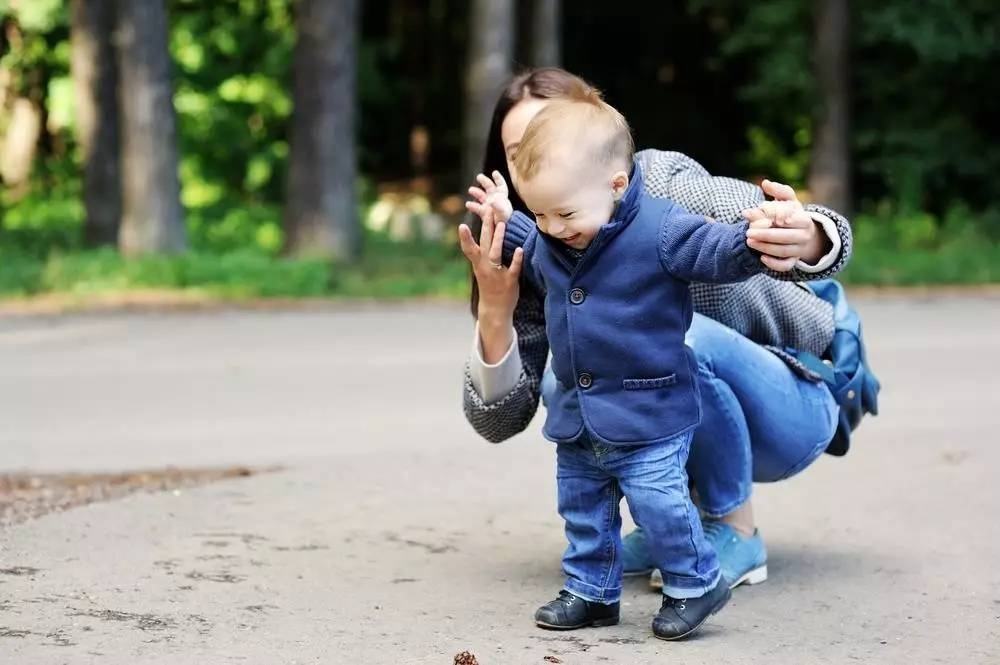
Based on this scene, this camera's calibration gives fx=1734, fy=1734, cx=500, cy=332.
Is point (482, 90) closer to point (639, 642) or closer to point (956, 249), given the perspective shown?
point (956, 249)

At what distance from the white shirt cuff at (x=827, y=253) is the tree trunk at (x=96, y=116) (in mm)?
16991

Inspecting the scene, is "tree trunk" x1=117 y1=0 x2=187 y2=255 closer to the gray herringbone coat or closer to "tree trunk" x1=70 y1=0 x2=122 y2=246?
"tree trunk" x1=70 y1=0 x2=122 y2=246

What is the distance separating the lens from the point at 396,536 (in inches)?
216

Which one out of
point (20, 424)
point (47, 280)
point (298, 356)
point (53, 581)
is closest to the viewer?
point (53, 581)

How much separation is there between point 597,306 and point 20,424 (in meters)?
5.26

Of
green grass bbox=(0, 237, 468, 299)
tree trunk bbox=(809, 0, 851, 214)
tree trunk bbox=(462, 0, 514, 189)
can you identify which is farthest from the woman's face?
tree trunk bbox=(809, 0, 851, 214)

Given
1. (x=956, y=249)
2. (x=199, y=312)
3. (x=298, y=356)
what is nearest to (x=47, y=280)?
(x=199, y=312)

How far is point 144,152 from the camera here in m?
16.5

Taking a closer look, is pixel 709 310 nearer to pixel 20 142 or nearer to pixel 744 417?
pixel 744 417

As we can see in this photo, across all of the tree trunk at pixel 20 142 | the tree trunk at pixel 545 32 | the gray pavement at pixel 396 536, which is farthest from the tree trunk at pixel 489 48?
the tree trunk at pixel 20 142

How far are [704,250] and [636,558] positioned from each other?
1.40 meters

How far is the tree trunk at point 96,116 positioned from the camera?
20.1m

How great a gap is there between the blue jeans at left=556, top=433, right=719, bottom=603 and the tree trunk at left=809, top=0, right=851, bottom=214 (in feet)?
57.5

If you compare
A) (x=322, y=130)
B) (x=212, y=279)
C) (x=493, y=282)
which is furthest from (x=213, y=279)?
(x=493, y=282)
